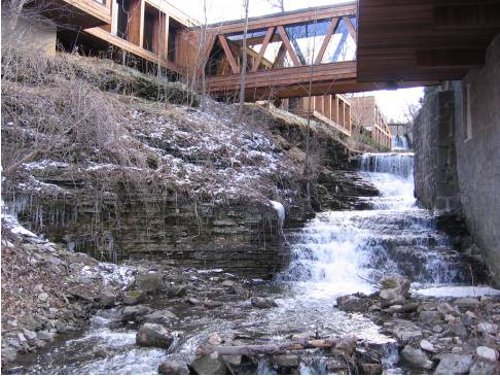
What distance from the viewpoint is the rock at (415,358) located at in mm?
5047

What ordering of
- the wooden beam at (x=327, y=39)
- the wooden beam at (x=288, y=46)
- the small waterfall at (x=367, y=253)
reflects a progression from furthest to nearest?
the wooden beam at (x=288, y=46) < the wooden beam at (x=327, y=39) < the small waterfall at (x=367, y=253)

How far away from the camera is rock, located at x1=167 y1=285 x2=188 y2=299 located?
7.89 meters

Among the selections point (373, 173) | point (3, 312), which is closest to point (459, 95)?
point (373, 173)

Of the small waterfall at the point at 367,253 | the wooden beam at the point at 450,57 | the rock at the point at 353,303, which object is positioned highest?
the wooden beam at the point at 450,57

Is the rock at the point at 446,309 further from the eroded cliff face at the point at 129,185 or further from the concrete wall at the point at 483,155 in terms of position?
the eroded cliff face at the point at 129,185

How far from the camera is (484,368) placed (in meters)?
4.66

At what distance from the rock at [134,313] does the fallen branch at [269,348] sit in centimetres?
189

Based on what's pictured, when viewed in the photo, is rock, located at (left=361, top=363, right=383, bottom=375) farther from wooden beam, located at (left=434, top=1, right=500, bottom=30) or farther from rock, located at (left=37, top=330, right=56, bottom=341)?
wooden beam, located at (left=434, top=1, right=500, bottom=30)

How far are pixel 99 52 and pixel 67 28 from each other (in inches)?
76.1

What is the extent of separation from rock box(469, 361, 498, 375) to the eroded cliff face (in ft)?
17.7

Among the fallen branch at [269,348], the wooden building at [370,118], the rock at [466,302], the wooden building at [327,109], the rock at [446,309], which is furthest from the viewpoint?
the wooden building at [370,118]

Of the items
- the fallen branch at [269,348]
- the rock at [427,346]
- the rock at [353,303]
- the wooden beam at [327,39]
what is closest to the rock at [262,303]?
the rock at [353,303]

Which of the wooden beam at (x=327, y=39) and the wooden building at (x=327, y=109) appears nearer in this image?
the wooden beam at (x=327, y=39)

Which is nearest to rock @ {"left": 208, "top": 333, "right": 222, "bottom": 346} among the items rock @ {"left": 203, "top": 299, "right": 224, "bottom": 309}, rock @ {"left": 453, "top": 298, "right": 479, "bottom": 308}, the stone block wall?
rock @ {"left": 203, "top": 299, "right": 224, "bottom": 309}
